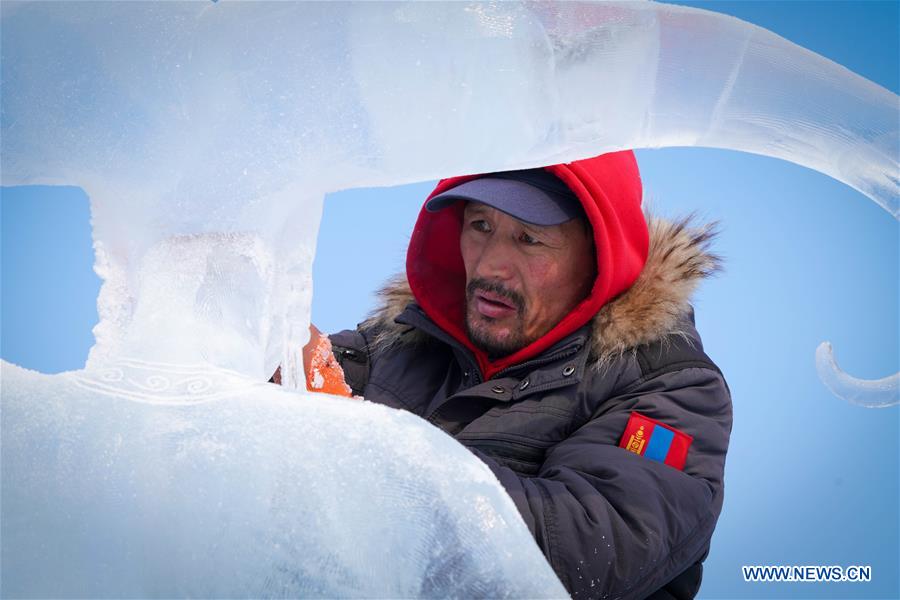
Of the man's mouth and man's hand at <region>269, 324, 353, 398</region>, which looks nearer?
man's hand at <region>269, 324, 353, 398</region>

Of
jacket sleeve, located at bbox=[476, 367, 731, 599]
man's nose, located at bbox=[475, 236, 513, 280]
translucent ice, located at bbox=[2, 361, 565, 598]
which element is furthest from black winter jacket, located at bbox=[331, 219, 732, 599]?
translucent ice, located at bbox=[2, 361, 565, 598]

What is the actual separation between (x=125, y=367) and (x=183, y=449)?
3.5 inches

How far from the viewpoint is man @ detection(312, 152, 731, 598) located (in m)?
0.96

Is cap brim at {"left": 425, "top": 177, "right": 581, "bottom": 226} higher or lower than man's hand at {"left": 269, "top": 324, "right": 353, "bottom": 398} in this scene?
higher

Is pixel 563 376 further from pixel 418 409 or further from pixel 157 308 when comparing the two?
pixel 157 308

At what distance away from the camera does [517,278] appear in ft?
4.50

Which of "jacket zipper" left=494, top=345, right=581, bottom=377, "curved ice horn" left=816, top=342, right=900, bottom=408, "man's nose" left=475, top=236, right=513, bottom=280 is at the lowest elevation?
"curved ice horn" left=816, top=342, right=900, bottom=408

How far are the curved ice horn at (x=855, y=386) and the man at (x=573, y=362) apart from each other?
204 millimetres

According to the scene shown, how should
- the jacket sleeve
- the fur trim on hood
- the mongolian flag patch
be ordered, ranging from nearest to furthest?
the jacket sleeve → the mongolian flag patch → the fur trim on hood

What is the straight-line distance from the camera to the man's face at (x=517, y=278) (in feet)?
4.47

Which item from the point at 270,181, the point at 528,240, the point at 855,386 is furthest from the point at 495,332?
the point at 270,181

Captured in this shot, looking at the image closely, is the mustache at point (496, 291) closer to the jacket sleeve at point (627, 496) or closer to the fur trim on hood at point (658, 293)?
the fur trim on hood at point (658, 293)

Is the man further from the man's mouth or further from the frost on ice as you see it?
the frost on ice

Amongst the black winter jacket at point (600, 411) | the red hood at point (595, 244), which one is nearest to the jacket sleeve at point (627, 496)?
the black winter jacket at point (600, 411)
